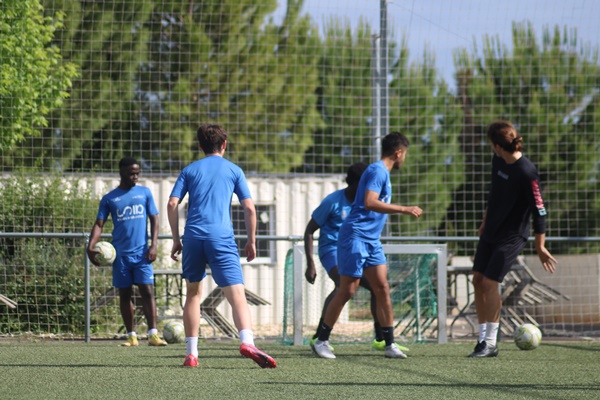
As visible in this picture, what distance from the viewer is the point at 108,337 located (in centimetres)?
1248

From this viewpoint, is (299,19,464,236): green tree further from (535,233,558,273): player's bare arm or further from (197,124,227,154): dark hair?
(197,124,227,154): dark hair

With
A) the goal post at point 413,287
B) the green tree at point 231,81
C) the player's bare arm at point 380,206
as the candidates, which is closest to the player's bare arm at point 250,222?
the player's bare arm at point 380,206

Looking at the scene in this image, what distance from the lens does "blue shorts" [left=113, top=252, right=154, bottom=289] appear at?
9914 mm

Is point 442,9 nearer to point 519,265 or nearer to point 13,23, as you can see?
point 519,265

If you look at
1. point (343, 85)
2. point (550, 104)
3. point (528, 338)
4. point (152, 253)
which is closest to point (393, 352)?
point (528, 338)

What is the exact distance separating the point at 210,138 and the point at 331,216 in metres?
2.49

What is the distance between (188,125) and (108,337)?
34.7 feet

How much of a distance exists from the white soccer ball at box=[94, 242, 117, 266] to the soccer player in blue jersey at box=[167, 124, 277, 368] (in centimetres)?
287

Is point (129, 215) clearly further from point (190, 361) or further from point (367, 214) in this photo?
point (190, 361)

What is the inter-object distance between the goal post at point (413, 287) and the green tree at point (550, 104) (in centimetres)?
1375

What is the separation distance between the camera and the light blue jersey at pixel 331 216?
31.0ft

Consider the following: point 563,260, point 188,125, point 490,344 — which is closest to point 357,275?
point 490,344

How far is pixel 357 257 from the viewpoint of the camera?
822cm

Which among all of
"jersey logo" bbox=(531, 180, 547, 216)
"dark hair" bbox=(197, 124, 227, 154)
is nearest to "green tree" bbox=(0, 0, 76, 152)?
"dark hair" bbox=(197, 124, 227, 154)
